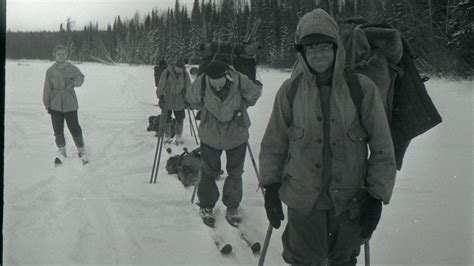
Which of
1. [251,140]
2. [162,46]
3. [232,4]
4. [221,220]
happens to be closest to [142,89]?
[232,4]

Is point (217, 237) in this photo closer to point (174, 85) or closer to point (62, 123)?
point (62, 123)

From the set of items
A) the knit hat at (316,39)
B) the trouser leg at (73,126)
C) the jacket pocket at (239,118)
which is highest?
the knit hat at (316,39)

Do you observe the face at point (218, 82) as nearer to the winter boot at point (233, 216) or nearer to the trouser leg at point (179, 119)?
the winter boot at point (233, 216)

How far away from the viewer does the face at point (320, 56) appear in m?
2.29

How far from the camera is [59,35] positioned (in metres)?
5.99

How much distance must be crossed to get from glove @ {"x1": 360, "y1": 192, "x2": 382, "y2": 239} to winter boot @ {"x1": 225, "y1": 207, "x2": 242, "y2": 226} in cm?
218

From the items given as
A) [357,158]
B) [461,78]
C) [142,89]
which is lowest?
[142,89]

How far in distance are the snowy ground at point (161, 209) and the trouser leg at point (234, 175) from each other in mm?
334

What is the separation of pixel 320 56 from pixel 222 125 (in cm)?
210

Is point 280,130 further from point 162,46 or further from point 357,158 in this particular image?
point 162,46

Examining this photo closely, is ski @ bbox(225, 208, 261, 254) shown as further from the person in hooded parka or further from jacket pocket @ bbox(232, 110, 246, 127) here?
the person in hooded parka

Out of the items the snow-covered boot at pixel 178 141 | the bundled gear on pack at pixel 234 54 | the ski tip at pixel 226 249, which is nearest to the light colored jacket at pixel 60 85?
the snow-covered boot at pixel 178 141

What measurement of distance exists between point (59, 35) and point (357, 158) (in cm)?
511

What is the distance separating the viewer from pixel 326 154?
2.34m
